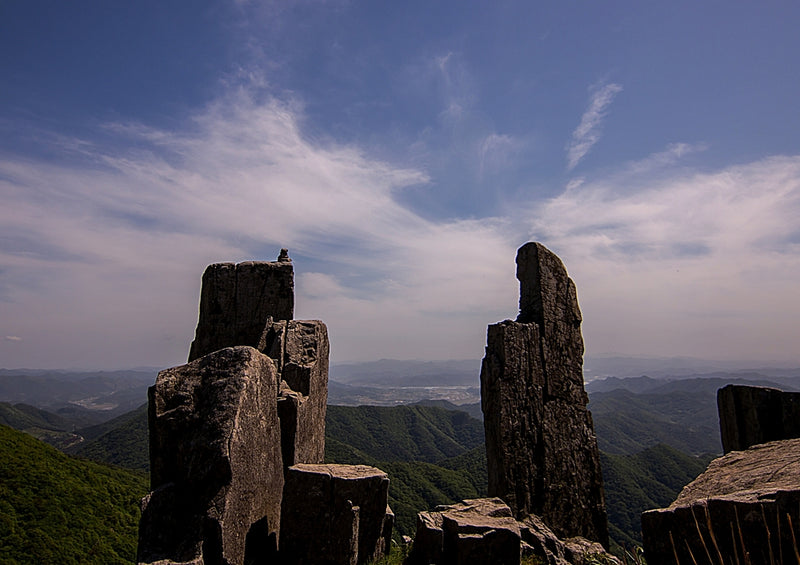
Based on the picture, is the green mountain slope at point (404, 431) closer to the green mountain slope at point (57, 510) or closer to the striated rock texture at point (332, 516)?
the green mountain slope at point (57, 510)

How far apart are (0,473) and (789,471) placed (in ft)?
133

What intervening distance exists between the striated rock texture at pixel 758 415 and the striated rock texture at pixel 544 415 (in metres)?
2.57

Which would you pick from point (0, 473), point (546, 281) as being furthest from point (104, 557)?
point (546, 281)

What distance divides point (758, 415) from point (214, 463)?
8.82m

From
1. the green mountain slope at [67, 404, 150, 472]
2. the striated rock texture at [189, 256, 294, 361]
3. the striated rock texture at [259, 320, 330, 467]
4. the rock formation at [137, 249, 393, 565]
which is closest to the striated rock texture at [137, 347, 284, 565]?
the rock formation at [137, 249, 393, 565]

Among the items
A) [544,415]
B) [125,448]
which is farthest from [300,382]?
[125,448]

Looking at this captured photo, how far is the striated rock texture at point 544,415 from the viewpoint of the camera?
319 inches

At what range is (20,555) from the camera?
2408 cm

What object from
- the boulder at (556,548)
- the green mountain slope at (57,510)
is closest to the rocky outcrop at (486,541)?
the boulder at (556,548)

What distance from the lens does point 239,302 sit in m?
9.69

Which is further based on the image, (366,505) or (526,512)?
(526,512)

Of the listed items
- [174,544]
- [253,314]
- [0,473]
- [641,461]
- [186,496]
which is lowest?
[641,461]

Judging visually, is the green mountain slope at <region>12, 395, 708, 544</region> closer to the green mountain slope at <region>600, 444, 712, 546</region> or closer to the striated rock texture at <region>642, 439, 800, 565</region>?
the green mountain slope at <region>600, 444, 712, 546</region>

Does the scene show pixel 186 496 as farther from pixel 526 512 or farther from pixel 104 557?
pixel 104 557
